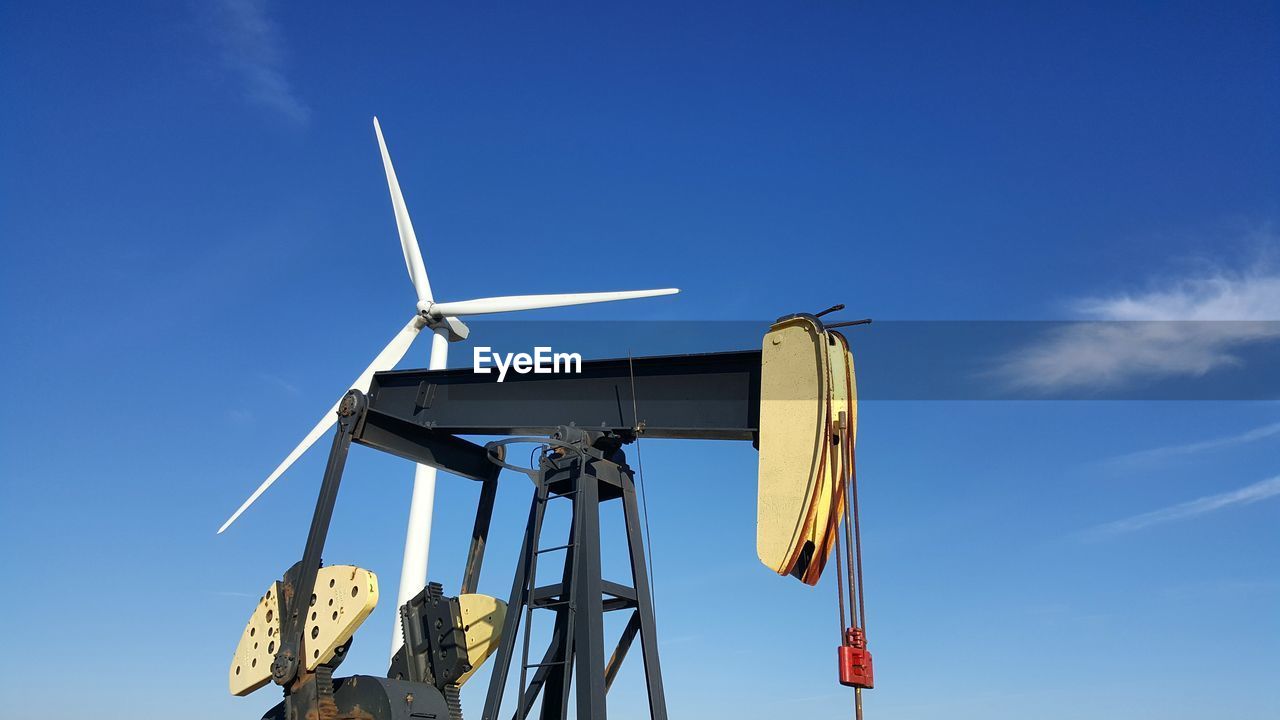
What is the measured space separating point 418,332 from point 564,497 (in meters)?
7.60

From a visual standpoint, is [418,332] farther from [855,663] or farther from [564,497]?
[855,663]

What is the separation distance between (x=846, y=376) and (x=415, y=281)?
32.3 feet

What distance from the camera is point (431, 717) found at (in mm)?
6984

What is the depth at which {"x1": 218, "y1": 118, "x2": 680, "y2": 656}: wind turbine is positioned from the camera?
454 inches

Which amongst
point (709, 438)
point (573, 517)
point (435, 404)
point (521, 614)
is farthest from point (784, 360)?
point (435, 404)

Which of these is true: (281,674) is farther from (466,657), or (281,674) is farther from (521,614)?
(521,614)

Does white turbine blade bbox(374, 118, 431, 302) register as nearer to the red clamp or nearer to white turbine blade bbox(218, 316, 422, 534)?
white turbine blade bbox(218, 316, 422, 534)

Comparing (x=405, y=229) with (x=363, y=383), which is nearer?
(x=363, y=383)

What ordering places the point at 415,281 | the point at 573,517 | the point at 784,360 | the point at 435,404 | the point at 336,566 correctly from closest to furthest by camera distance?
the point at 784,360
the point at 573,517
the point at 336,566
the point at 435,404
the point at 415,281

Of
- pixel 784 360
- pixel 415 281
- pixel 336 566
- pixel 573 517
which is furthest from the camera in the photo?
pixel 415 281

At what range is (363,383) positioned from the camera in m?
10.9

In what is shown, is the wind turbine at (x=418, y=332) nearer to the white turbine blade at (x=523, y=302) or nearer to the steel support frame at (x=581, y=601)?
the white turbine blade at (x=523, y=302)

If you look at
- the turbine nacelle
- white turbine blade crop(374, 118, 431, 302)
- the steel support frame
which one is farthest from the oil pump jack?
white turbine blade crop(374, 118, 431, 302)

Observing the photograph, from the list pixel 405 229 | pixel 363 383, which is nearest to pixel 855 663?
pixel 363 383
